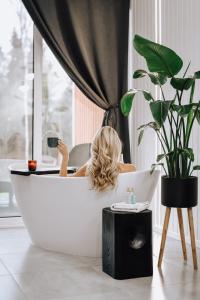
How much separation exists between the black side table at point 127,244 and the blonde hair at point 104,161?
30cm

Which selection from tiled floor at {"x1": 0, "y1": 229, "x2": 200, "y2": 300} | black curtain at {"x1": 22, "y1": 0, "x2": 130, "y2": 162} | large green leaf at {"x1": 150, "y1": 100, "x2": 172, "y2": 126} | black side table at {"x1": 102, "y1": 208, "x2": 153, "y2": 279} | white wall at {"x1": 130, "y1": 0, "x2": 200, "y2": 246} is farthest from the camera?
black curtain at {"x1": 22, "y1": 0, "x2": 130, "y2": 162}

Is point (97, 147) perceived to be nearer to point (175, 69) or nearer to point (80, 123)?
point (175, 69)

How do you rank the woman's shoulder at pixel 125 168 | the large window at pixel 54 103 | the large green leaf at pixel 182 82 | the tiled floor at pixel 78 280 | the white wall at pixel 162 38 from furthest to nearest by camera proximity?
1. the large window at pixel 54 103
2. the white wall at pixel 162 38
3. the woman's shoulder at pixel 125 168
4. the large green leaf at pixel 182 82
5. the tiled floor at pixel 78 280

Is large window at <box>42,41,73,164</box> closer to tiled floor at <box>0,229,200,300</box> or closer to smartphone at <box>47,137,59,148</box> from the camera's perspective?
smartphone at <box>47,137,59,148</box>

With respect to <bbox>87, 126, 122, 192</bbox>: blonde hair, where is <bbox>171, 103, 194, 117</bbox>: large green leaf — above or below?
above

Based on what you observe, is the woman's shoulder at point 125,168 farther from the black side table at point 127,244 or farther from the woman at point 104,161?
the black side table at point 127,244

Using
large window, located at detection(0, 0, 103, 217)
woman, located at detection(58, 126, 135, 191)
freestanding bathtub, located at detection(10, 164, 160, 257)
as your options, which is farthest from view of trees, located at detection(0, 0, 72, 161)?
woman, located at detection(58, 126, 135, 191)

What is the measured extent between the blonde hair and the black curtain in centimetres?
186

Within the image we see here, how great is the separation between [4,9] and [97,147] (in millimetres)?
2602

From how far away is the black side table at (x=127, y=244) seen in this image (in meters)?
3.25

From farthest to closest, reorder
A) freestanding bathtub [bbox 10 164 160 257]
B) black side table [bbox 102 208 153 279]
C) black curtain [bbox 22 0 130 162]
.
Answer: black curtain [bbox 22 0 130 162], freestanding bathtub [bbox 10 164 160 257], black side table [bbox 102 208 153 279]

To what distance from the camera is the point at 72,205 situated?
12.3ft

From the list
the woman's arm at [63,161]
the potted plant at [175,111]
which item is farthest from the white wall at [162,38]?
the woman's arm at [63,161]

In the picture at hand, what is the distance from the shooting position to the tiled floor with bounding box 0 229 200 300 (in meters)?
2.92
